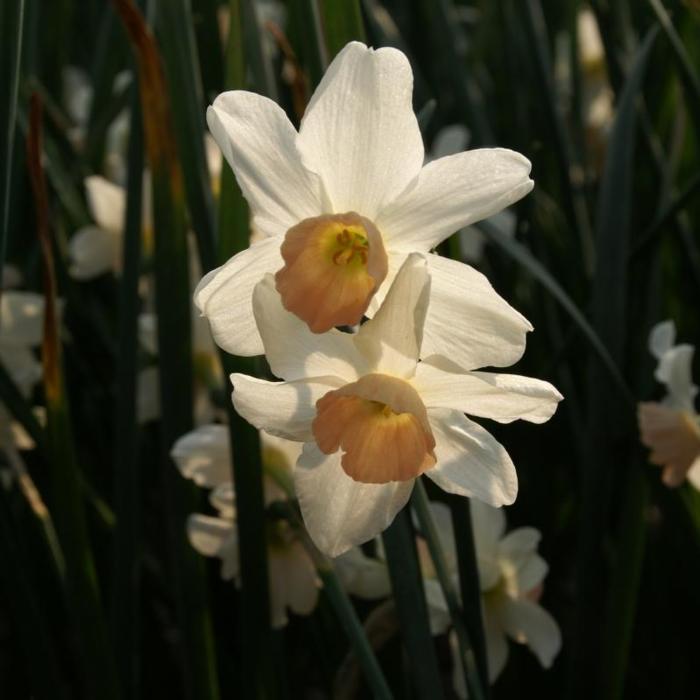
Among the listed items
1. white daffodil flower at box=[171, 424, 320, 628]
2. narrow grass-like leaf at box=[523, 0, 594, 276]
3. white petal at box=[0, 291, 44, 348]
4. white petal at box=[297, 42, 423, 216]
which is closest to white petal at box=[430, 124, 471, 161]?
narrow grass-like leaf at box=[523, 0, 594, 276]

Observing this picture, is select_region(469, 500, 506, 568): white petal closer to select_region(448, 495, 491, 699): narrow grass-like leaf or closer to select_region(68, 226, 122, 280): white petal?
select_region(448, 495, 491, 699): narrow grass-like leaf

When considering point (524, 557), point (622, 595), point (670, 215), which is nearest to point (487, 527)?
point (524, 557)

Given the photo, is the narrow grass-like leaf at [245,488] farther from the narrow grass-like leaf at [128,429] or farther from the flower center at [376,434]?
the flower center at [376,434]

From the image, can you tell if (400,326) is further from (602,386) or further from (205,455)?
(602,386)

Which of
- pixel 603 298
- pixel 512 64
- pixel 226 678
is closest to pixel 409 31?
pixel 512 64

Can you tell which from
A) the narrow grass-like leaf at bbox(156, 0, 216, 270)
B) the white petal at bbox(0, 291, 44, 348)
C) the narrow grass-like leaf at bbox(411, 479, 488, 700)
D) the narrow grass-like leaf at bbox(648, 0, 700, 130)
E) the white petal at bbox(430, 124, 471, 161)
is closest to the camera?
the narrow grass-like leaf at bbox(411, 479, 488, 700)

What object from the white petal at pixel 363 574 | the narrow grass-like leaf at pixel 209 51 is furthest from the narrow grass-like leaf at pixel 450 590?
the narrow grass-like leaf at pixel 209 51
